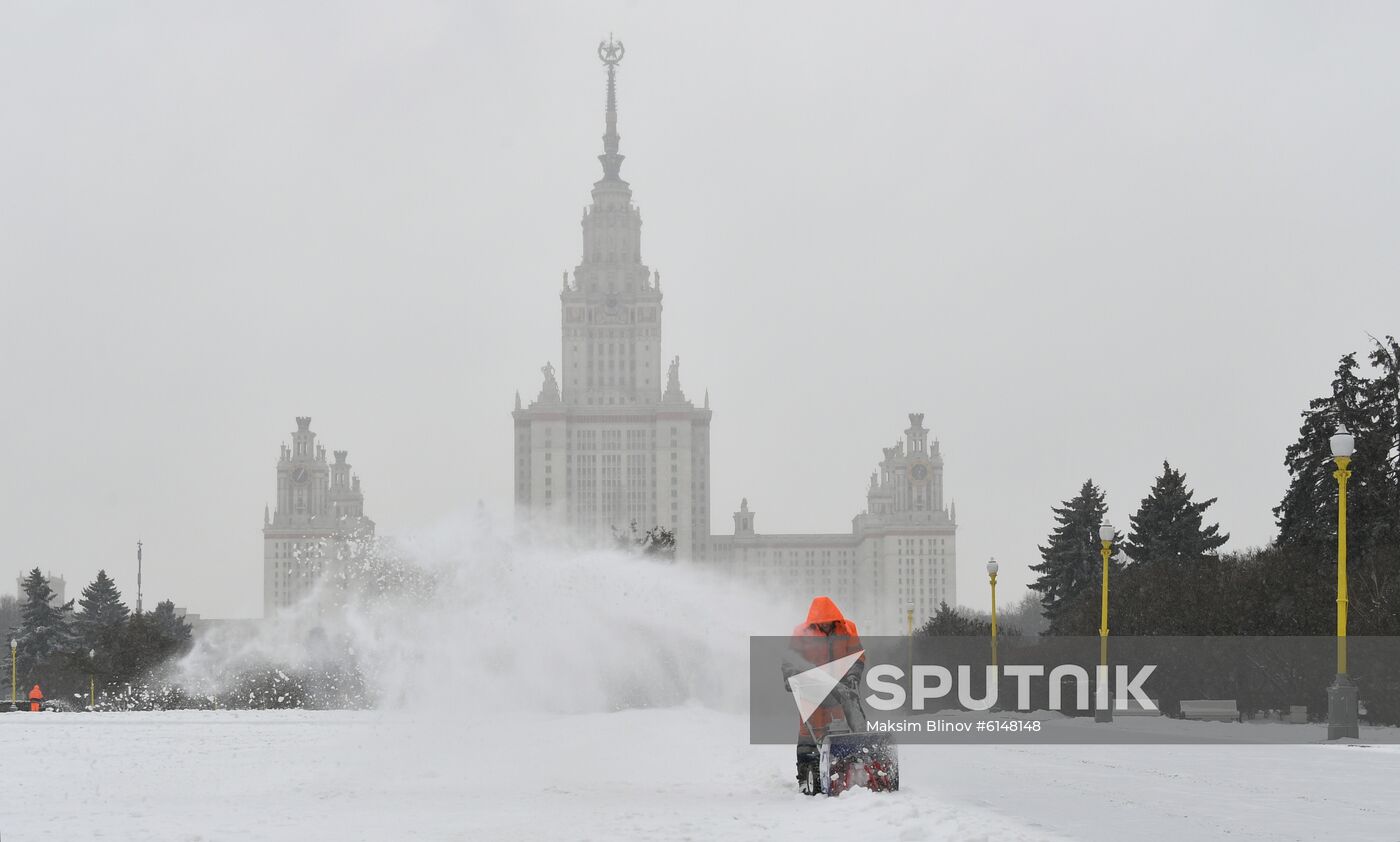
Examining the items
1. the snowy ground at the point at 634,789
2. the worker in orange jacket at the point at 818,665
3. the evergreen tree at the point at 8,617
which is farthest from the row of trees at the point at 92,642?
the worker in orange jacket at the point at 818,665

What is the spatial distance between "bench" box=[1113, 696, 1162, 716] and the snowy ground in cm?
2018

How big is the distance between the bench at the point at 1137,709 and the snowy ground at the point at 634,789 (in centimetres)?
2018

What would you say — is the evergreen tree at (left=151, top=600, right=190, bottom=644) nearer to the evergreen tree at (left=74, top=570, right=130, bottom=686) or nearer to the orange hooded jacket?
the evergreen tree at (left=74, top=570, right=130, bottom=686)

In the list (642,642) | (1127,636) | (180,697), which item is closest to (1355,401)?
(1127,636)

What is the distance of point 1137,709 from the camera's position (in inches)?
1852

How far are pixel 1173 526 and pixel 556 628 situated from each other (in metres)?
50.2

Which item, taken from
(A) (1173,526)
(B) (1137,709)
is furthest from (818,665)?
(A) (1173,526)

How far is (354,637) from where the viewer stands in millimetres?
36688

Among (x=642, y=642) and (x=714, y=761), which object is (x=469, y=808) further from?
(x=642, y=642)

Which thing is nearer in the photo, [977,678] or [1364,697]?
[1364,697]

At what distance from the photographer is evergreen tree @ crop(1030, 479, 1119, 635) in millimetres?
82812

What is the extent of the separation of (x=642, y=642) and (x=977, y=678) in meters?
32.7

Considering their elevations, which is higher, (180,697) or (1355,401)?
(1355,401)

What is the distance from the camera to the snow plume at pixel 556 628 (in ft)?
102
